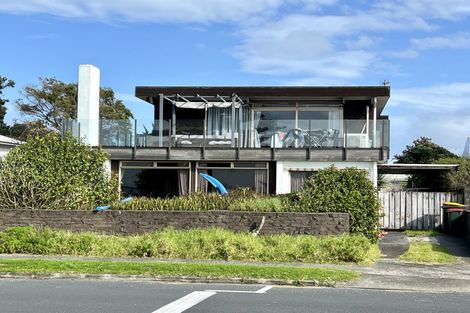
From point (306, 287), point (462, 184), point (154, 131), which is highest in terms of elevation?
point (154, 131)

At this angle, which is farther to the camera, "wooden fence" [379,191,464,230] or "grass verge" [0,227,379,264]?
"wooden fence" [379,191,464,230]

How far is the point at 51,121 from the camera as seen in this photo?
152 ft

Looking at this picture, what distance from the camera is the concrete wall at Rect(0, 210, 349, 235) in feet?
50.3

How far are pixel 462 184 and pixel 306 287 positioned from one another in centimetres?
1575

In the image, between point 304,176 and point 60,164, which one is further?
point 304,176

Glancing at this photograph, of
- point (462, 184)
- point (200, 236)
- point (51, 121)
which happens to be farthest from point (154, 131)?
point (51, 121)

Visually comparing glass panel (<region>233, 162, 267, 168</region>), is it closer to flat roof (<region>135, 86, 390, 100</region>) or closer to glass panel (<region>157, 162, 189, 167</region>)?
glass panel (<region>157, 162, 189, 167</region>)

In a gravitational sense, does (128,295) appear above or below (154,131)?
below

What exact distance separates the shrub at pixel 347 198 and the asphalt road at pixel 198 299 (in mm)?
5205

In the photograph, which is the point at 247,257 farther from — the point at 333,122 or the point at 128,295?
the point at 333,122

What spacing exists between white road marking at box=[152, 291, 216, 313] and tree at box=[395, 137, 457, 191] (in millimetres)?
24546

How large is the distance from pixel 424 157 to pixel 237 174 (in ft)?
127

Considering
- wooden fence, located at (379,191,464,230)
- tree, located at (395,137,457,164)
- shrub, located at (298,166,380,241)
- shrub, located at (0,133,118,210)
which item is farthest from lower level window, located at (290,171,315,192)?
tree, located at (395,137,457,164)

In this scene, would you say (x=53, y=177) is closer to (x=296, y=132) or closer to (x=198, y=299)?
(x=198, y=299)
